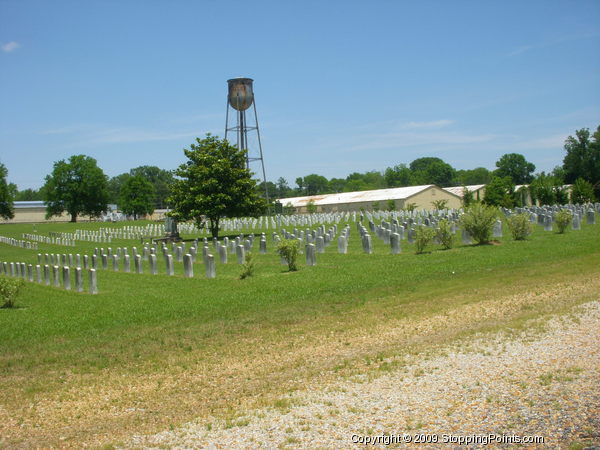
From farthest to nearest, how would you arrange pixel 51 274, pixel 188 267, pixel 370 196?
pixel 370 196 < pixel 51 274 < pixel 188 267

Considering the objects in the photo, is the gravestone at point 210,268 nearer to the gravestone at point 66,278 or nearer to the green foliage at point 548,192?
the gravestone at point 66,278

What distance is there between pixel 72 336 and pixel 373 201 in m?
67.2

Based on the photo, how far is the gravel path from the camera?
215 inches

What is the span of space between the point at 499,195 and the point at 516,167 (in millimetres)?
66028

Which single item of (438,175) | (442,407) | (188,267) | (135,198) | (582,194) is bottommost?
(442,407)

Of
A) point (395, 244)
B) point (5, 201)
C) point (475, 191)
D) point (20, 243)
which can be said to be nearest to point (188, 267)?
point (395, 244)

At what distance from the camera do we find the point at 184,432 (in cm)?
607

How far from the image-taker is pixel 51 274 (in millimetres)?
22500

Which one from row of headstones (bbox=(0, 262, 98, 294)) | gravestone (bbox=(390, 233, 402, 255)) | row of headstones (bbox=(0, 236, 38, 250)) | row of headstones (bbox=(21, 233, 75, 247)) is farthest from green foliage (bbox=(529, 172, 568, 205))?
row of headstones (bbox=(0, 262, 98, 294))

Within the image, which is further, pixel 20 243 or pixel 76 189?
pixel 76 189

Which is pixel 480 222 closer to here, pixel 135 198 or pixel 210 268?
pixel 210 268

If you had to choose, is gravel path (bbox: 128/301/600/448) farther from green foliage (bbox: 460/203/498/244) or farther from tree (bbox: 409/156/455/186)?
tree (bbox: 409/156/455/186)

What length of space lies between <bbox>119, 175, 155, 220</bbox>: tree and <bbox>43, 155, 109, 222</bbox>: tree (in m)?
7.06

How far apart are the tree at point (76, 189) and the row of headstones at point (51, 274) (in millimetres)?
74846
